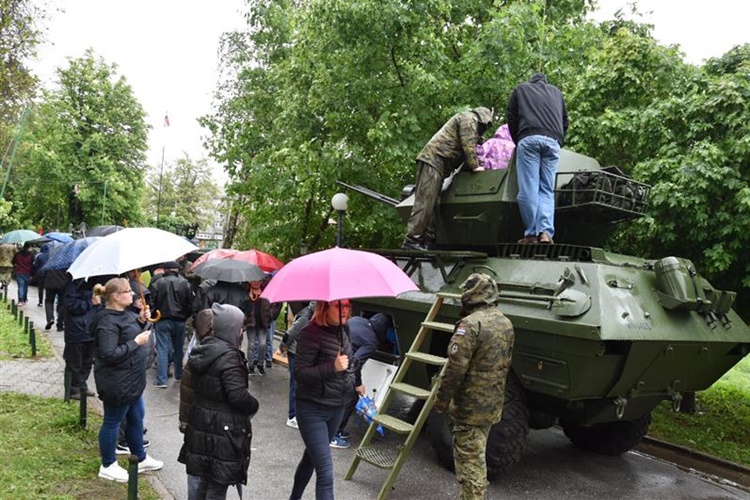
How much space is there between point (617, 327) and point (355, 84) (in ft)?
23.4

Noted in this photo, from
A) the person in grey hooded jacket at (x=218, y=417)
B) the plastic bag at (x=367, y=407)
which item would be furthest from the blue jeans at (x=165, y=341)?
the person in grey hooded jacket at (x=218, y=417)

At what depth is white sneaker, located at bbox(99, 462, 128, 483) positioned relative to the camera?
5.06 metres

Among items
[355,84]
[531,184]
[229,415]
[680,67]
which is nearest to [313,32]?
[355,84]

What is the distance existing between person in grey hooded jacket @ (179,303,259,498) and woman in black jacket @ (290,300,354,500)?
48 centimetres

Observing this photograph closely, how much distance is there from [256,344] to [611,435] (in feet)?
17.2

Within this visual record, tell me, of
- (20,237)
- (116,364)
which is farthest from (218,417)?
(20,237)

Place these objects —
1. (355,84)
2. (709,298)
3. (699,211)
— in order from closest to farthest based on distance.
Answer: (709,298), (699,211), (355,84)

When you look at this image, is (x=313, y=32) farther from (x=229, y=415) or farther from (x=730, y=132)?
(x=229, y=415)

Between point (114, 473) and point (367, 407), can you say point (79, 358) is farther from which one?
point (367, 407)

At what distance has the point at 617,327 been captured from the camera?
4957 mm

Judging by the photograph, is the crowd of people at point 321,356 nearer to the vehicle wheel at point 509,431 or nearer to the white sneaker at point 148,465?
the white sneaker at point 148,465

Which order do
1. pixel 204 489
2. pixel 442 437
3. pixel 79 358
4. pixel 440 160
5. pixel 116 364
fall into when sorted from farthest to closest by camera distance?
pixel 79 358 → pixel 440 160 → pixel 442 437 → pixel 116 364 → pixel 204 489

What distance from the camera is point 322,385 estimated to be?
4.38 meters

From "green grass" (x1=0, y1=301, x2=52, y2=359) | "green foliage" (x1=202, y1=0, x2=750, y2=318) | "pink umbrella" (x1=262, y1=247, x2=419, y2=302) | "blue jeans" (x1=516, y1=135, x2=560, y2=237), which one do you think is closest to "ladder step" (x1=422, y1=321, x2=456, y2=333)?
"pink umbrella" (x1=262, y1=247, x2=419, y2=302)
